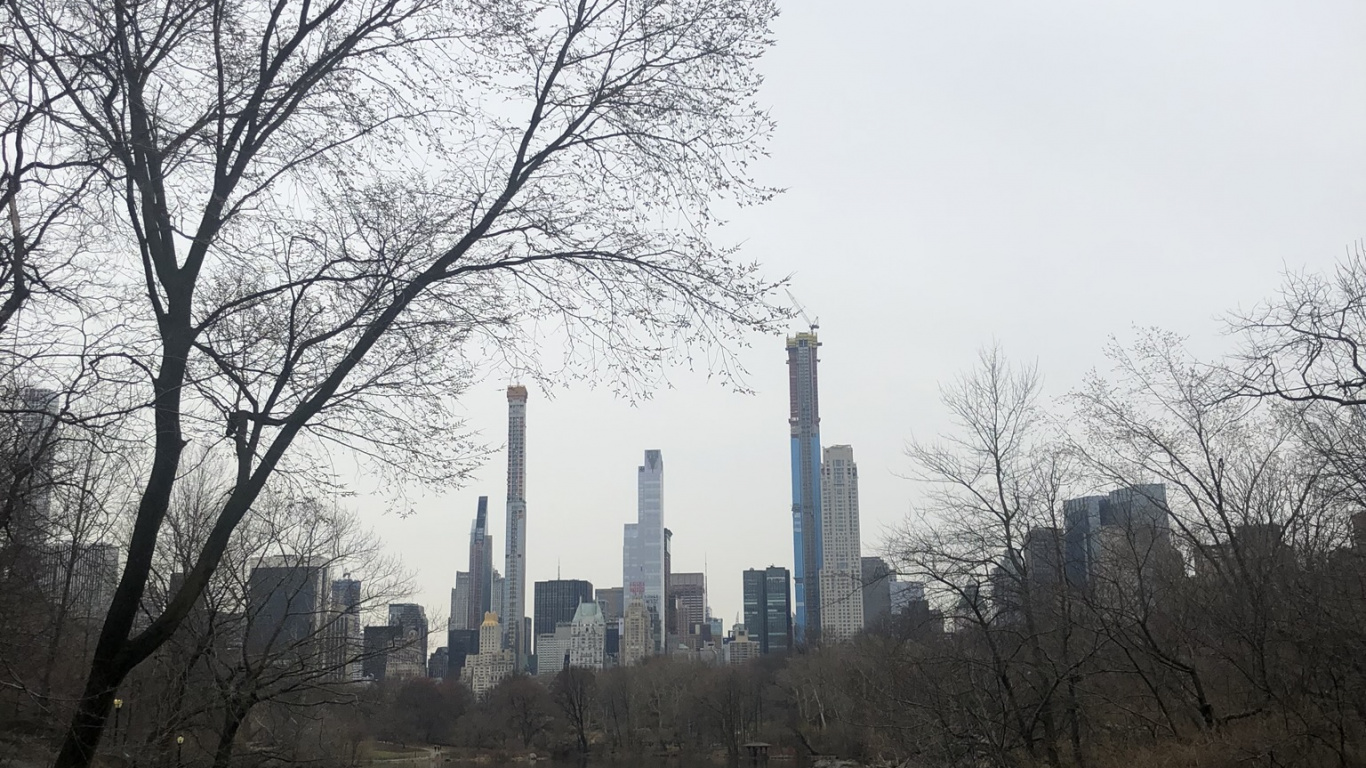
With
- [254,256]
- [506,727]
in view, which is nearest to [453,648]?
[506,727]

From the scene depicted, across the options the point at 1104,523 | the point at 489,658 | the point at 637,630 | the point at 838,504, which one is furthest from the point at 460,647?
the point at 1104,523

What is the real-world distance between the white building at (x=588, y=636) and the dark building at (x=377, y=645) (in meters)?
172

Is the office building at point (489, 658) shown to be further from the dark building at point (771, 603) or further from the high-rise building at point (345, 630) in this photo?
the high-rise building at point (345, 630)

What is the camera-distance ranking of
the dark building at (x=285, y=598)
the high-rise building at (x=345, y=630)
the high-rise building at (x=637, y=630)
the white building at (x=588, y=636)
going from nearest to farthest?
the high-rise building at (x=345, y=630)
the dark building at (x=285, y=598)
the high-rise building at (x=637, y=630)
the white building at (x=588, y=636)

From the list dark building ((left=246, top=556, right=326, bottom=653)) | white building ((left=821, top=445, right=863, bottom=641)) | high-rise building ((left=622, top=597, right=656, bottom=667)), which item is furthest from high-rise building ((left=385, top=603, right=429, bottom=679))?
high-rise building ((left=622, top=597, right=656, bottom=667))

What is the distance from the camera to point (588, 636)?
190750mm

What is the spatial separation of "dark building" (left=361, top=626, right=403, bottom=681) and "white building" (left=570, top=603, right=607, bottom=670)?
6777 inches

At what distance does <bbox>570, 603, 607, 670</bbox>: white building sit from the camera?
186 metres

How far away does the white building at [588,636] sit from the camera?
186 metres

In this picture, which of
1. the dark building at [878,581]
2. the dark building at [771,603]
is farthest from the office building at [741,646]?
the dark building at [878,581]

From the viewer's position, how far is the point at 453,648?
16788 cm

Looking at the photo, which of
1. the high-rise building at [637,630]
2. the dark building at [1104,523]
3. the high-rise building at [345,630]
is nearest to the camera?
the high-rise building at [345,630]

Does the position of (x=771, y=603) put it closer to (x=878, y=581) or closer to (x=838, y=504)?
(x=838, y=504)

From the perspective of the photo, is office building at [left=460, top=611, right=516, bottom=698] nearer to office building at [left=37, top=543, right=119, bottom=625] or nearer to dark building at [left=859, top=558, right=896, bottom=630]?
office building at [left=37, top=543, right=119, bottom=625]
